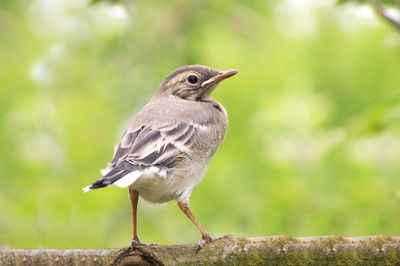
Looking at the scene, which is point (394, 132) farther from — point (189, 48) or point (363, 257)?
point (363, 257)

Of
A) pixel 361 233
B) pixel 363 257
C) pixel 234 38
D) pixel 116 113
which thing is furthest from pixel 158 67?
pixel 363 257

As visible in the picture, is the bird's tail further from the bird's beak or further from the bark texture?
the bird's beak

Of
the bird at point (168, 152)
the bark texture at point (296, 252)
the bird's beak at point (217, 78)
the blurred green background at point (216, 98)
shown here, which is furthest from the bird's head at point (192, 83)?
the bark texture at point (296, 252)

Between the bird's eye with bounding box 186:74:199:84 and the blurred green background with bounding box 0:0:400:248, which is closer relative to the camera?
the bird's eye with bounding box 186:74:199:84

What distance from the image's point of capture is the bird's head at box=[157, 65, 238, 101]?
692 centimetres

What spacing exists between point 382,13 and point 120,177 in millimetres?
3471

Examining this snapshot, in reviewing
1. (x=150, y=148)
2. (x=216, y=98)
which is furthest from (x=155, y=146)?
(x=216, y=98)

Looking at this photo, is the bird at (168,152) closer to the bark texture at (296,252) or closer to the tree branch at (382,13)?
the bark texture at (296,252)

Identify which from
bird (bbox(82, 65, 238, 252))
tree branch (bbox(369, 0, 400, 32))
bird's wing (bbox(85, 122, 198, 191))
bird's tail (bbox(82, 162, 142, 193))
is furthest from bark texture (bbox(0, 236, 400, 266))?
tree branch (bbox(369, 0, 400, 32))

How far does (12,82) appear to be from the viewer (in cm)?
959

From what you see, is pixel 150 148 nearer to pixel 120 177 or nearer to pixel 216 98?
pixel 120 177

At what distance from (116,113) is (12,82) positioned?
6.23 ft

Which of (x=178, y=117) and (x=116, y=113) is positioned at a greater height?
(x=116, y=113)

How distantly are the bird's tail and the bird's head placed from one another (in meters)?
2.15
